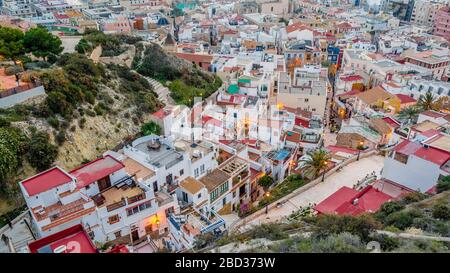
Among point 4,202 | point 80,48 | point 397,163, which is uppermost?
point 80,48

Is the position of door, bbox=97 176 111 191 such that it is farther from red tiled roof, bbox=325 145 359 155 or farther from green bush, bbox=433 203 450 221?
red tiled roof, bbox=325 145 359 155

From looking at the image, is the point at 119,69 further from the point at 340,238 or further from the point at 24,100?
the point at 340,238

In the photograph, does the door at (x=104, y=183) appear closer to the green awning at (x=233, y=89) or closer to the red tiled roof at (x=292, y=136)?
the red tiled roof at (x=292, y=136)

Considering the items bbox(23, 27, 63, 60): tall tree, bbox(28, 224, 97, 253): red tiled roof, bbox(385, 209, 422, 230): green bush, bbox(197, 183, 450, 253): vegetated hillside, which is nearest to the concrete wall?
bbox(23, 27, 63, 60): tall tree

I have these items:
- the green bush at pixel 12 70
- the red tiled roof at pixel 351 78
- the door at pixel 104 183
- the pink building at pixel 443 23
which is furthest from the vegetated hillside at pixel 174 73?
the pink building at pixel 443 23

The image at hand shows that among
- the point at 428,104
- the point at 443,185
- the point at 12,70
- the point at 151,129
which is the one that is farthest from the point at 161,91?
the point at 443,185

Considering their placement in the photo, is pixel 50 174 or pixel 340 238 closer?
pixel 340 238

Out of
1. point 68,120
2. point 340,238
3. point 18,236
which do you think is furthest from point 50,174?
point 340,238
